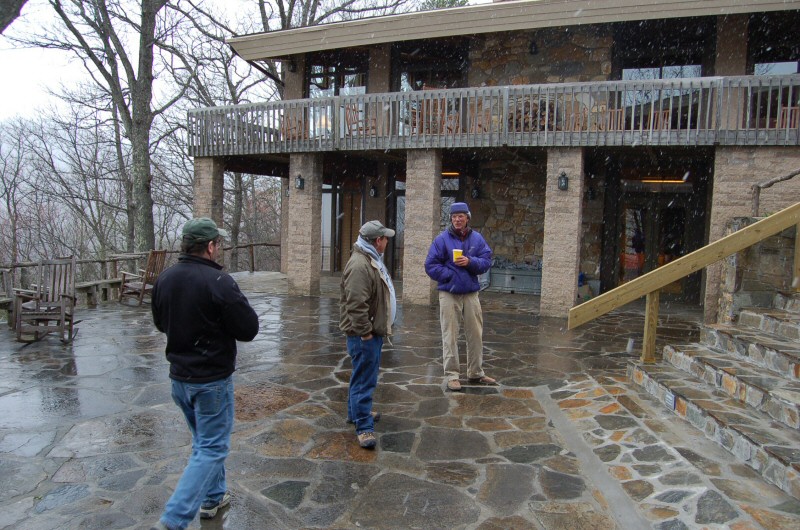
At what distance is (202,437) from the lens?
10.3ft

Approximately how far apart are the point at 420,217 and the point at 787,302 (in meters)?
6.88

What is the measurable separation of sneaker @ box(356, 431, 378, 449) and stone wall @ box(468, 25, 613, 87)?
37.1 feet

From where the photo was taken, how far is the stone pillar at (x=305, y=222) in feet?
43.5

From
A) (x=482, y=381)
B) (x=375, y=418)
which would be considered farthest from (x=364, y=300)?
Result: (x=482, y=381)

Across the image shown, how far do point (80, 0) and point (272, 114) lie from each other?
26.0 feet

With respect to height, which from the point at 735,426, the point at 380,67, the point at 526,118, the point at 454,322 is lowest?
the point at 735,426

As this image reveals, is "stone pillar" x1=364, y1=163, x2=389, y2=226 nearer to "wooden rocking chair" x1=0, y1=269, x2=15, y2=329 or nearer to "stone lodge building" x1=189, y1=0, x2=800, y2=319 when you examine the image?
"stone lodge building" x1=189, y1=0, x2=800, y2=319

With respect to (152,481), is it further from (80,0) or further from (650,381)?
(80,0)

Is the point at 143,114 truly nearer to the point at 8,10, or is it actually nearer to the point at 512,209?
the point at 512,209

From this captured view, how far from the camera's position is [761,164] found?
993 centimetres

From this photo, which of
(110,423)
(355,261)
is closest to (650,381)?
(355,261)

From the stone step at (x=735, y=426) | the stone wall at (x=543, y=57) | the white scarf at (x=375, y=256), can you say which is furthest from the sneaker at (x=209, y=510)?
the stone wall at (x=543, y=57)

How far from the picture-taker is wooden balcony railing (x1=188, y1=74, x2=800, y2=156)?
9.98 metres

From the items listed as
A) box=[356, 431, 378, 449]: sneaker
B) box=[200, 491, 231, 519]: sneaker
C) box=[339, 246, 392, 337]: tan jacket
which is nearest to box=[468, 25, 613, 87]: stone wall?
box=[339, 246, 392, 337]: tan jacket
